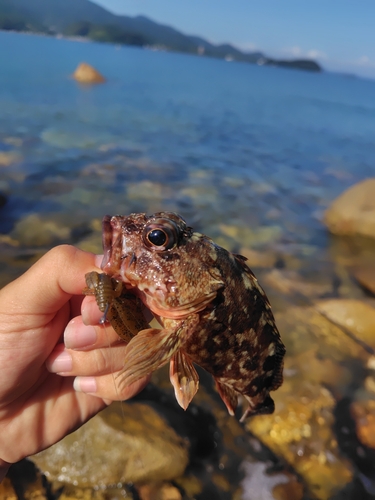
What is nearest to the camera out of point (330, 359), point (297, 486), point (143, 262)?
point (143, 262)

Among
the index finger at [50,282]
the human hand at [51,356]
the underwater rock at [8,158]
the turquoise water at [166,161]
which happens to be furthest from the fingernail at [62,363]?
the underwater rock at [8,158]

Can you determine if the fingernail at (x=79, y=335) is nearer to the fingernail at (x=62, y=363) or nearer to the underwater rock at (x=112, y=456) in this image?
the fingernail at (x=62, y=363)

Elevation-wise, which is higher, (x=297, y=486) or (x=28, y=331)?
(x=28, y=331)

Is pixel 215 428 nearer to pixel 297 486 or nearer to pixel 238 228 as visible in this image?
pixel 297 486

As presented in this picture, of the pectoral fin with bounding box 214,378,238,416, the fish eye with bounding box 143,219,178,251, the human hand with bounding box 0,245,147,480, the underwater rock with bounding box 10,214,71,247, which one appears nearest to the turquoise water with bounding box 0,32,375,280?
the underwater rock with bounding box 10,214,71,247

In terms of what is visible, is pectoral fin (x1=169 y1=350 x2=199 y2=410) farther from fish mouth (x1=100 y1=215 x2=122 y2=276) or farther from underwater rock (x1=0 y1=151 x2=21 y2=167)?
underwater rock (x1=0 y1=151 x2=21 y2=167)

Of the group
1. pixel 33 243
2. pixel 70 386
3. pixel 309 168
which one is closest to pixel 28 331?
pixel 70 386
